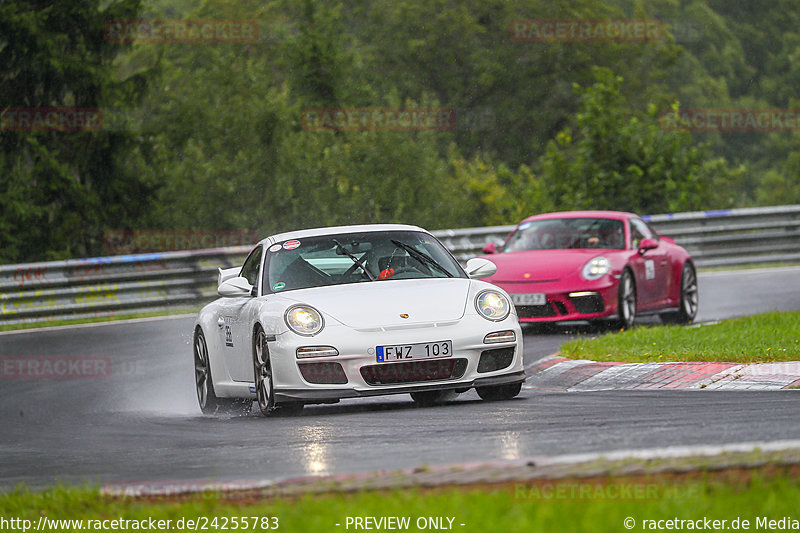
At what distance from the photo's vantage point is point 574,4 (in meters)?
64.8

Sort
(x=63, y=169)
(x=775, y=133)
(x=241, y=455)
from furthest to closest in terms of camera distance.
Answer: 1. (x=775, y=133)
2. (x=63, y=169)
3. (x=241, y=455)

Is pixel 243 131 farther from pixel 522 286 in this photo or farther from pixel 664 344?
pixel 664 344

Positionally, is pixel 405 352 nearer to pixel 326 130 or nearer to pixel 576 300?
pixel 576 300

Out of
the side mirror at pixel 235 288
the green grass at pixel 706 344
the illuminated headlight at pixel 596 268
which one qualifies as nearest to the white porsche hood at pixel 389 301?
the side mirror at pixel 235 288

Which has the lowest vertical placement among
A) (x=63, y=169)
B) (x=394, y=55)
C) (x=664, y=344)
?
(x=664, y=344)

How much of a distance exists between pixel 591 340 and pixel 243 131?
3091cm

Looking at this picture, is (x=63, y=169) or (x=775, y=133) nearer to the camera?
(x=63, y=169)

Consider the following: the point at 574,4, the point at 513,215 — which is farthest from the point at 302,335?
the point at 574,4

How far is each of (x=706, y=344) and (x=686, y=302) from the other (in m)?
4.89

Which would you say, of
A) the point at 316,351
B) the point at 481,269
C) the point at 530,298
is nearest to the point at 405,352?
the point at 316,351

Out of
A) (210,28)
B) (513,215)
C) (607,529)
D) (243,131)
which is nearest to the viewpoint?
(607,529)

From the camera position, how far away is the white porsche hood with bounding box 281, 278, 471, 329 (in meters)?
9.26

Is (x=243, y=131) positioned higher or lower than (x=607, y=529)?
higher

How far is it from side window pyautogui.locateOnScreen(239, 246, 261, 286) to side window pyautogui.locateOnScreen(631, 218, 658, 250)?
6262mm
